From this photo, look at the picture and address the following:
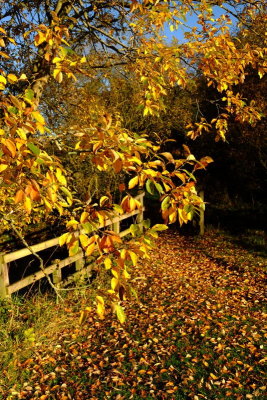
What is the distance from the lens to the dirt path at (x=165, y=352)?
13.5ft

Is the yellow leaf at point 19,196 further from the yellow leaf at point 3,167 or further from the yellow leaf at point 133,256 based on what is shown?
the yellow leaf at point 133,256

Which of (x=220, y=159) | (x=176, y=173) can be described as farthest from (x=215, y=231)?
(x=176, y=173)

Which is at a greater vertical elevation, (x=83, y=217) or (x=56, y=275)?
(x=83, y=217)

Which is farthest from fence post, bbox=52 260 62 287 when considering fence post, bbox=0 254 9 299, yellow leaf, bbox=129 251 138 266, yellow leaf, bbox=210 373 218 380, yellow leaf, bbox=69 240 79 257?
yellow leaf, bbox=129 251 138 266

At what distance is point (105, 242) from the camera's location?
1.92 meters

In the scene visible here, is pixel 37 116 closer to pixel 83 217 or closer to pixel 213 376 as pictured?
pixel 83 217

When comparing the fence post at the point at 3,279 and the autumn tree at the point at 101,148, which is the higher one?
the autumn tree at the point at 101,148

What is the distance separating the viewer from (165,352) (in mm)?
4859

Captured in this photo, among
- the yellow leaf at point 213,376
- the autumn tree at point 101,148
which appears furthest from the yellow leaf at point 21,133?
the yellow leaf at point 213,376

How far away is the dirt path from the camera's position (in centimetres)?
411

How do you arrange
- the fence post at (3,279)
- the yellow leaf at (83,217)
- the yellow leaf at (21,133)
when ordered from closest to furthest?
the yellow leaf at (21,133), the yellow leaf at (83,217), the fence post at (3,279)

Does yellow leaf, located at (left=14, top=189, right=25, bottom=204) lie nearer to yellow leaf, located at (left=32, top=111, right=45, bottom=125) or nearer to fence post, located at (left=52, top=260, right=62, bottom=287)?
yellow leaf, located at (left=32, top=111, right=45, bottom=125)

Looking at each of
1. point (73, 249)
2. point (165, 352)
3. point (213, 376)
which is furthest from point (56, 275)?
point (73, 249)

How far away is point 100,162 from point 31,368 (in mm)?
3606
